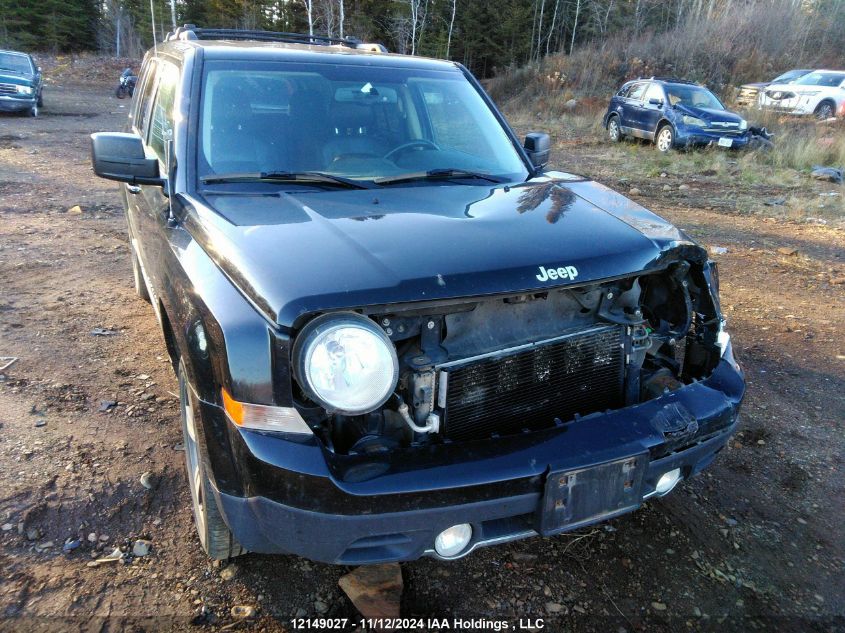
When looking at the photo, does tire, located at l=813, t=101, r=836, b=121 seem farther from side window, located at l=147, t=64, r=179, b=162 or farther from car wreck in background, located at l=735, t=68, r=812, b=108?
side window, located at l=147, t=64, r=179, b=162

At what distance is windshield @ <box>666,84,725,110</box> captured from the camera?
13898mm

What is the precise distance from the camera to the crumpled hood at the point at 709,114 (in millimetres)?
13250

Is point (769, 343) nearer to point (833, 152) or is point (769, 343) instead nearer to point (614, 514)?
point (614, 514)

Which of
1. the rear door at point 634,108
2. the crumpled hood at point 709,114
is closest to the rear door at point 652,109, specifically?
the rear door at point 634,108

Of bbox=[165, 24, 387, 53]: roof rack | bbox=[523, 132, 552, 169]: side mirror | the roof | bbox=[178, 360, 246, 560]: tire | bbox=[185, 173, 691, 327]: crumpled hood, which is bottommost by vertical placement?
bbox=[178, 360, 246, 560]: tire

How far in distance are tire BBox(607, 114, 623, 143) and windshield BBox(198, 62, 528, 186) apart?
1369 centimetres

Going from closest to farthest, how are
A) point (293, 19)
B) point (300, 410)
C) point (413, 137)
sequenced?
point (300, 410) → point (413, 137) → point (293, 19)

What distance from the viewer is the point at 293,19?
1513 inches

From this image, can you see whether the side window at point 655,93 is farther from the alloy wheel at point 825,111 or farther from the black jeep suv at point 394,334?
the black jeep suv at point 394,334

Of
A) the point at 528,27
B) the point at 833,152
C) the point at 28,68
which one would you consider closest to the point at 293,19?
the point at 528,27

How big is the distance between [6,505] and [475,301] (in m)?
2.13

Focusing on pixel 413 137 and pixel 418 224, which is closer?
pixel 418 224

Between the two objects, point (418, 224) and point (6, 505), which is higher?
point (418, 224)

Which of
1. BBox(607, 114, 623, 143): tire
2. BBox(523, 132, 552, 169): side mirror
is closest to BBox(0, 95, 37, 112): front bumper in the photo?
BBox(607, 114, 623, 143): tire
